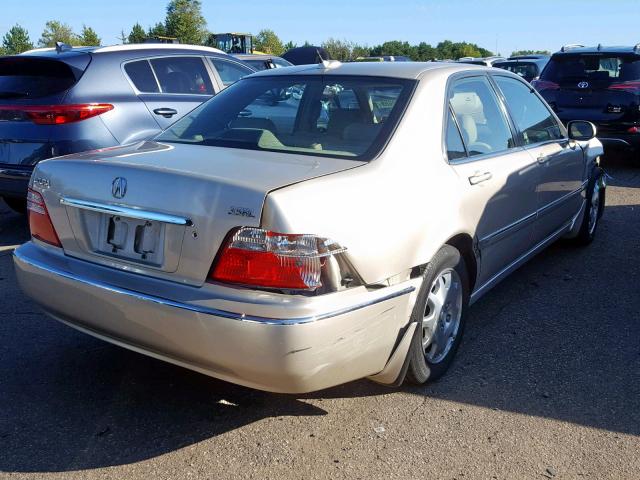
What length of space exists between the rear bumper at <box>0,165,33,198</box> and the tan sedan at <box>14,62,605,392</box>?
2.32m

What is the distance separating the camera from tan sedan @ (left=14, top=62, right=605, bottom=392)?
2.56 meters

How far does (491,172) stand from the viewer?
3797 mm

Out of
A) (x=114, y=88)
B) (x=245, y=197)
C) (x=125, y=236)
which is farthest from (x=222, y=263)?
(x=114, y=88)

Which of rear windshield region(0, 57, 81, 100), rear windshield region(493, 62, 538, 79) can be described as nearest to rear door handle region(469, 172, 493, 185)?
rear windshield region(0, 57, 81, 100)

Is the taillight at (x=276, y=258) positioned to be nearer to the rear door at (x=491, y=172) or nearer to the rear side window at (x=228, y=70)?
the rear door at (x=491, y=172)

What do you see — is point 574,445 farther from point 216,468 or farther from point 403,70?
point 403,70

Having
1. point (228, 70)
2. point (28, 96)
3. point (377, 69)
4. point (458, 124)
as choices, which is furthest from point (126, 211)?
point (228, 70)

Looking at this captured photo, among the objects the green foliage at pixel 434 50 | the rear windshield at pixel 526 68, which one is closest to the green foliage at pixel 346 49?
the green foliage at pixel 434 50

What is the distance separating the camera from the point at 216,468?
274cm

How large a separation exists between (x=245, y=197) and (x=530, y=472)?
5.14 ft

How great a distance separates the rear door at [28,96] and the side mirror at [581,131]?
4024 millimetres

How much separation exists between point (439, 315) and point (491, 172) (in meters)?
0.91

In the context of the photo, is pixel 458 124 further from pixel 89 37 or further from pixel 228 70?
pixel 89 37

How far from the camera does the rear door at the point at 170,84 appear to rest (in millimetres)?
6316
